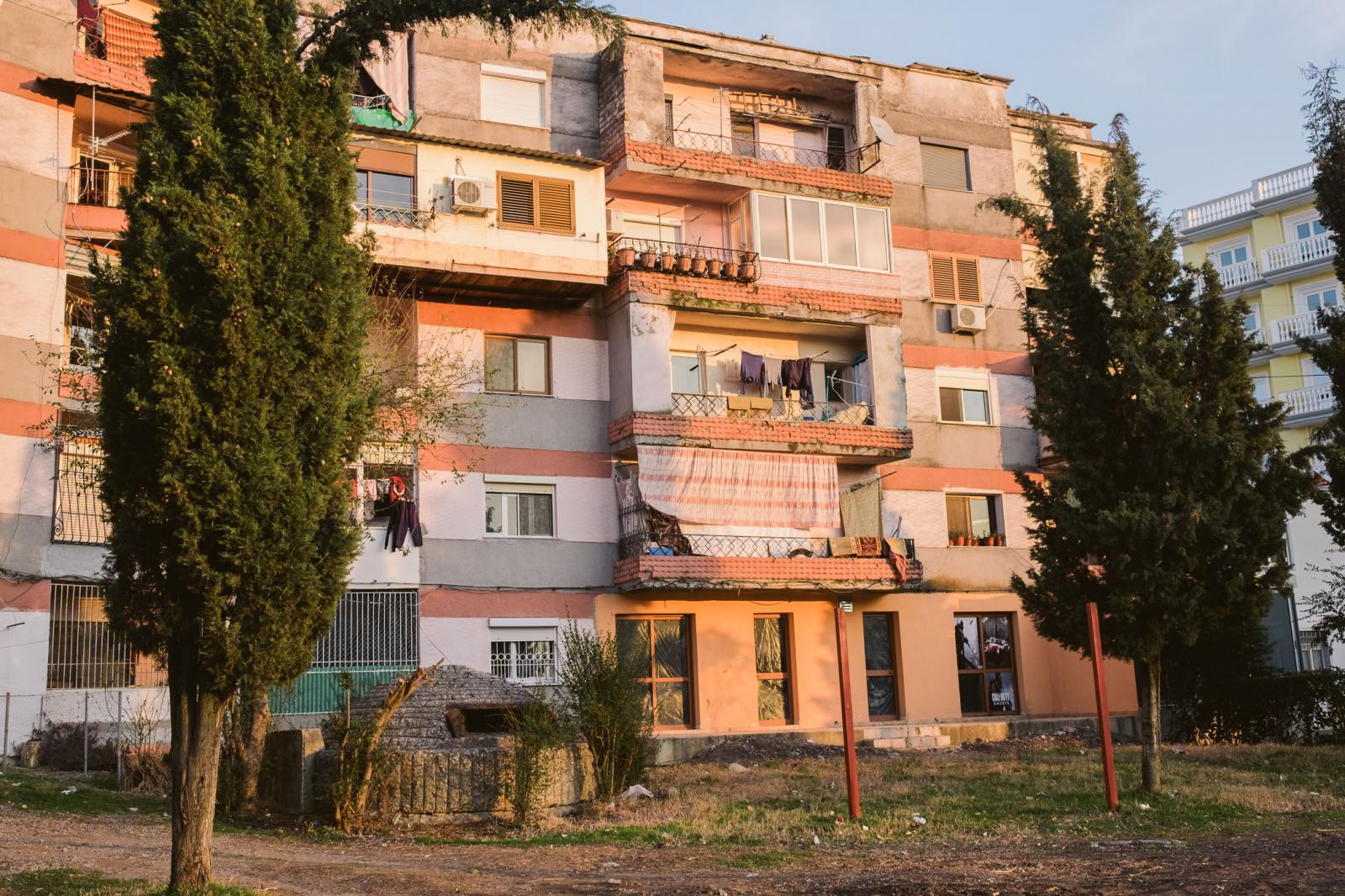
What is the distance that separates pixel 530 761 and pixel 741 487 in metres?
14.6

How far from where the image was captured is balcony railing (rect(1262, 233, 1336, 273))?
5881 centimetres

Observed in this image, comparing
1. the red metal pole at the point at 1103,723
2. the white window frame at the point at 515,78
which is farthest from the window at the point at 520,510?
the red metal pole at the point at 1103,723

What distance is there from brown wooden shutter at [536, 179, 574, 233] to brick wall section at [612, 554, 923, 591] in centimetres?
768

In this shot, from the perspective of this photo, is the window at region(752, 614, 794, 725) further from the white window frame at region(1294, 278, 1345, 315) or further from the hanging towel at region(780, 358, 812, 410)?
the white window frame at region(1294, 278, 1345, 315)

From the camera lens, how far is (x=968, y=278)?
3625 centimetres

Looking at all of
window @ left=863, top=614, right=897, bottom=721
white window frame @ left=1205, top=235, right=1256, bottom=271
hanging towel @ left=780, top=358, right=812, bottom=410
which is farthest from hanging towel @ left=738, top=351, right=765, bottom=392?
white window frame @ left=1205, top=235, right=1256, bottom=271

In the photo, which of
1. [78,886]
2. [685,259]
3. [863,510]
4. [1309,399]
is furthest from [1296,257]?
[78,886]

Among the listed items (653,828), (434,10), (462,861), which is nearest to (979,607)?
(653,828)

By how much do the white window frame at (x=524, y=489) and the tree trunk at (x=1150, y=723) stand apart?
48.0ft

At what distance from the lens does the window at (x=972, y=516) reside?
114ft

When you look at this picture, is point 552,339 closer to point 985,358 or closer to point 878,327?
point 878,327

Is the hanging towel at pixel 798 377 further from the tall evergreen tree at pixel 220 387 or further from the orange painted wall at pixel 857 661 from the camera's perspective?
the tall evergreen tree at pixel 220 387

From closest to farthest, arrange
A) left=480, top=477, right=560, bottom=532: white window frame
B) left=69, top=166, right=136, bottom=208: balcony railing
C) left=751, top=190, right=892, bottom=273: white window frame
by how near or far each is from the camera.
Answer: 1. left=69, top=166, right=136, bottom=208: balcony railing
2. left=480, top=477, right=560, bottom=532: white window frame
3. left=751, top=190, right=892, bottom=273: white window frame

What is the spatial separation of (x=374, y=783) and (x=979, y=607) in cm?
2090
